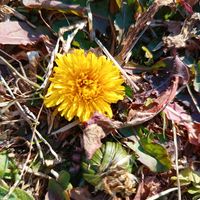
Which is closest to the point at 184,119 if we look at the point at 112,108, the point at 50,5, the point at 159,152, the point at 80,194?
the point at 159,152

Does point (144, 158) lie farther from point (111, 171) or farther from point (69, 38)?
point (69, 38)

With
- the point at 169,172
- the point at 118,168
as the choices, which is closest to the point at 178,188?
the point at 169,172

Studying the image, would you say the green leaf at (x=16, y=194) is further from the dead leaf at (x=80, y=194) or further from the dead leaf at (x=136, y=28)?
the dead leaf at (x=136, y=28)

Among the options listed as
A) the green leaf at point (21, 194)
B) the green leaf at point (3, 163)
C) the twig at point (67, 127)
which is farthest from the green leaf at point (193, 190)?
the green leaf at point (3, 163)

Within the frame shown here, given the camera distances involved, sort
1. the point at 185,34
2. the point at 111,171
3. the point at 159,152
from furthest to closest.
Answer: the point at 185,34
the point at 159,152
the point at 111,171

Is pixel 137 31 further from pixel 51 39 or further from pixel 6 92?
pixel 6 92

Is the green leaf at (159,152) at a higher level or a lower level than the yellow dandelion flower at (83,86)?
lower
